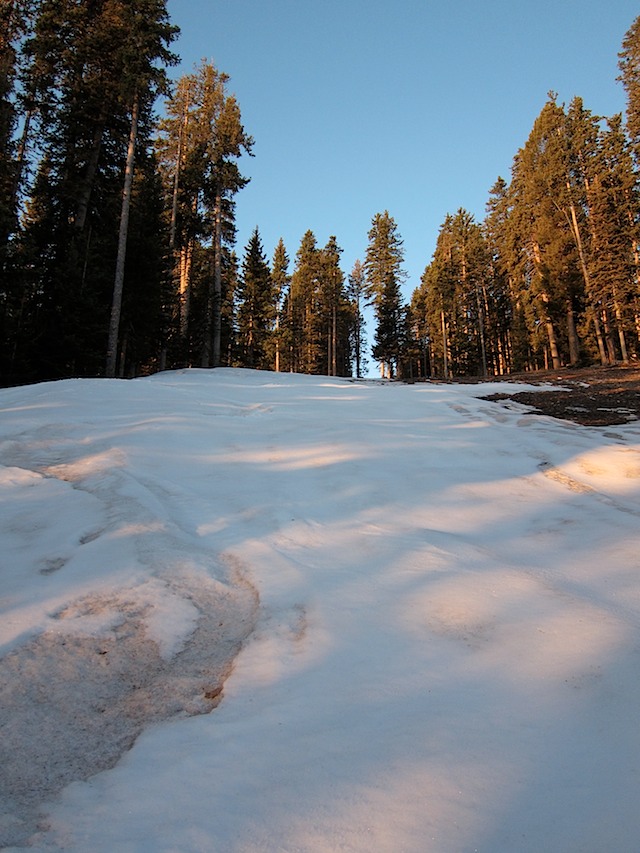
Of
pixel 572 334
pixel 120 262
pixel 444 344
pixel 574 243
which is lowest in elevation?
pixel 572 334

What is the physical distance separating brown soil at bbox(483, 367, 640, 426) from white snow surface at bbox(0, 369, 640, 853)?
3.95 metres

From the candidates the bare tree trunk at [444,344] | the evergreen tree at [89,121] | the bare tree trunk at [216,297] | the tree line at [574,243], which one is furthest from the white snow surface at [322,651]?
the bare tree trunk at [444,344]

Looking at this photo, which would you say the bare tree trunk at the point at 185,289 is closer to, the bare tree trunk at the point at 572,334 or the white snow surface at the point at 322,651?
the white snow surface at the point at 322,651

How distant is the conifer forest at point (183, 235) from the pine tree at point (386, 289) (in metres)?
3.86

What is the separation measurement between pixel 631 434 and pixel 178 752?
7.43 meters

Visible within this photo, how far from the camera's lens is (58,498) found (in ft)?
13.1

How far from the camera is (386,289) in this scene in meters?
44.8

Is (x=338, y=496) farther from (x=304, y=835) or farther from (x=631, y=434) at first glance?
(x=631, y=434)

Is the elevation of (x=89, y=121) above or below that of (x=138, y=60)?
below

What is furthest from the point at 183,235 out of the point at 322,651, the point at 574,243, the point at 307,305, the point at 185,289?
the point at 322,651

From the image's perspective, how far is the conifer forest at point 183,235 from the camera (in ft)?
47.2

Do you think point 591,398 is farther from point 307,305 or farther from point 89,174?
point 307,305

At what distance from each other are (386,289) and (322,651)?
1791 inches

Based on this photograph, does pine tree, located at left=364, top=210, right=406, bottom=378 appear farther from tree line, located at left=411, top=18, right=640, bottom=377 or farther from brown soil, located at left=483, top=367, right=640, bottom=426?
brown soil, located at left=483, top=367, right=640, bottom=426
